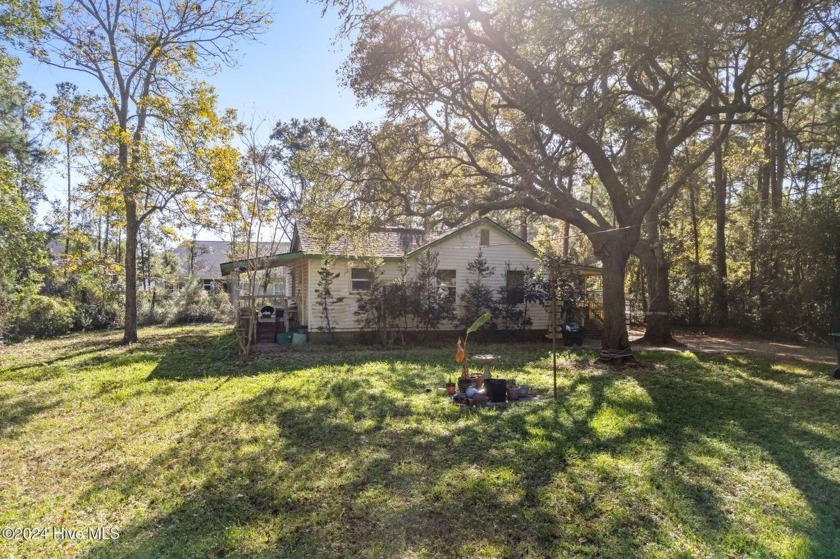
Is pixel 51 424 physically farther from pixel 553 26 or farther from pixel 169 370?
pixel 553 26

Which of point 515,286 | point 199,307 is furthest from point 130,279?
point 515,286

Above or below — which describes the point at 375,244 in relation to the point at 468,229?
below

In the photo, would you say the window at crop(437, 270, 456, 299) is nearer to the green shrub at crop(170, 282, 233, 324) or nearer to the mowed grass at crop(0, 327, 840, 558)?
the mowed grass at crop(0, 327, 840, 558)

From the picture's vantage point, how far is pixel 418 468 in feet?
15.6

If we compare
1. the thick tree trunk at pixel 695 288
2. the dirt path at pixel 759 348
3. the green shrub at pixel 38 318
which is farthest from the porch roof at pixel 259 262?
the thick tree trunk at pixel 695 288

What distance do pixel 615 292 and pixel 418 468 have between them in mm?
7793

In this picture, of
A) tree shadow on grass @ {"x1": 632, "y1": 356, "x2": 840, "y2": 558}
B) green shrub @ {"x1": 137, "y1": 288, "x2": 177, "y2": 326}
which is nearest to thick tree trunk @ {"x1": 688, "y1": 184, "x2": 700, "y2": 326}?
tree shadow on grass @ {"x1": 632, "y1": 356, "x2": 840, "y2": 558}

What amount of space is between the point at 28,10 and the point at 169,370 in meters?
8.53

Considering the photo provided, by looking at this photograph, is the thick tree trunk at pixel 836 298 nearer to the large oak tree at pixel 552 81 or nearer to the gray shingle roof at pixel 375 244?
the large oak tree at pixel 552 81

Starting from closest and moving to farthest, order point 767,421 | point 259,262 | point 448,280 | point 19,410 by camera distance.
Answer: point 767,421 < point 19,410 < point 259,262 < point 448,280

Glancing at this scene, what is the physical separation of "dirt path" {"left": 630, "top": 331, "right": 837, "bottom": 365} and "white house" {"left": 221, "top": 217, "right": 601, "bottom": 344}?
4455 millimetres

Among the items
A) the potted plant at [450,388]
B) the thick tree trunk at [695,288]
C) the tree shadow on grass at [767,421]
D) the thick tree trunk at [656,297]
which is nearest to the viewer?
the tree shadow on grass at [767,421]

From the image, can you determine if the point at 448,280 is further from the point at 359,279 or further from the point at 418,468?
the point at 418,468

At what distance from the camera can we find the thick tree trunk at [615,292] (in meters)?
10.8
